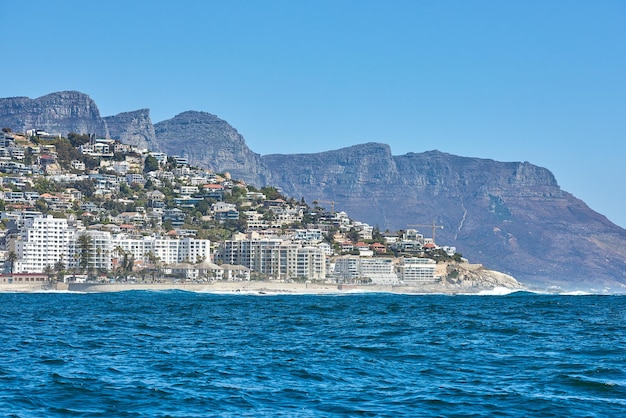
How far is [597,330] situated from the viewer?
59.6 m

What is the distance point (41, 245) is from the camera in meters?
192

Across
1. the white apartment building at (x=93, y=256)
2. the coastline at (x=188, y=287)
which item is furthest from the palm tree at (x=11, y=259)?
the white apartment building at (x=93, y=256)

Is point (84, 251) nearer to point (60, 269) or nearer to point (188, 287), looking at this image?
point (60, 269)

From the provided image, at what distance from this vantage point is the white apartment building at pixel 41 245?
188875 millimetres

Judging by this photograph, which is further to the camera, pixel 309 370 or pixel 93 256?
pixel 93 256

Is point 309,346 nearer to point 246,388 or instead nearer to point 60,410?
point 246,388

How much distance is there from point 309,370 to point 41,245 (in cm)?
16149

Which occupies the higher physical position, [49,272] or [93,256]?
[93,256]

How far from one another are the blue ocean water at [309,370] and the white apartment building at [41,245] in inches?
5162

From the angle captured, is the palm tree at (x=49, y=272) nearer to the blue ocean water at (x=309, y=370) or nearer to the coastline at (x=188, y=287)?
the coastline at (x=188, y=287)

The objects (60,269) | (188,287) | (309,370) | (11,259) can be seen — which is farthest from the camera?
(60,269)

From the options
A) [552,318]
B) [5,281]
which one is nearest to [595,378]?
[552,318]

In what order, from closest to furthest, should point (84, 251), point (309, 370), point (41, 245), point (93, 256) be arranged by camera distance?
point (309, 370) → point (84, 251) → point (41, 245) → point (93, 256)

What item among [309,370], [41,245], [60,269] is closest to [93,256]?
[41,245]
